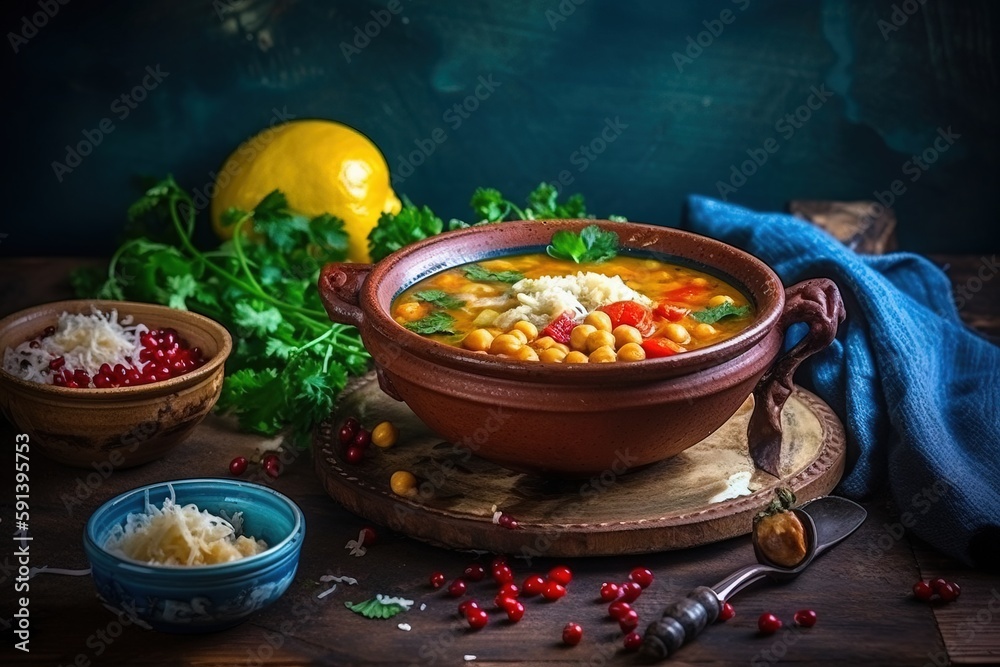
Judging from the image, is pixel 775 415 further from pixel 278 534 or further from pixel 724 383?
pixel 278 534

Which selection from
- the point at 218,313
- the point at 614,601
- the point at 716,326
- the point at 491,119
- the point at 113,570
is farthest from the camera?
the point at 491,119

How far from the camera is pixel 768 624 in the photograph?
2344mm

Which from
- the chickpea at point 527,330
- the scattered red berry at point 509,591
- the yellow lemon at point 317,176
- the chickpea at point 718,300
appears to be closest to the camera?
the scattered red berry at point 509,591

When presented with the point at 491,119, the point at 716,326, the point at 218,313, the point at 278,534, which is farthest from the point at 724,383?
the point at 491,119

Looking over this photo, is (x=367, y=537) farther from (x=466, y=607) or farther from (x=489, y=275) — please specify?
(x=489, y=275)

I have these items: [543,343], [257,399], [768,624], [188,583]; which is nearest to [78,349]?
[257,399]

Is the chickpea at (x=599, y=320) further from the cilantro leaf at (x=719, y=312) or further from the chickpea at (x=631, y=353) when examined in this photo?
the cilantro leaf at (x=719, y=312)

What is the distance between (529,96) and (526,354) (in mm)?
2187

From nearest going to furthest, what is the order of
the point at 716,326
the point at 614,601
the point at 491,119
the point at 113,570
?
the point at 113,570 < the point at 614,601 < the point at 716,326 < the point at 491,119

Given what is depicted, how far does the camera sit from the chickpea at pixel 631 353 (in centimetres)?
252

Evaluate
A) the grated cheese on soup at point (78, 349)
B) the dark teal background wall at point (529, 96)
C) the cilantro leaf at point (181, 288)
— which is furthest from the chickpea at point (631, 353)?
the dark teal background wall at point (529, 96)

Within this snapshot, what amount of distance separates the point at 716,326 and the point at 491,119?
2.01 metres

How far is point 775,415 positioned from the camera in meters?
2.82

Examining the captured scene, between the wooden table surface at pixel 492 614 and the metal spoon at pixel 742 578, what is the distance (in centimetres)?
3
